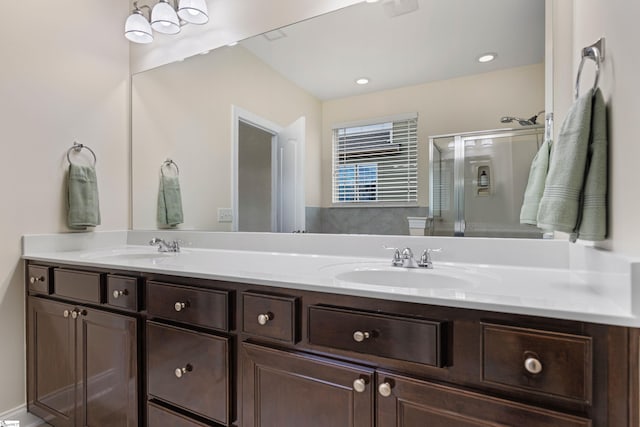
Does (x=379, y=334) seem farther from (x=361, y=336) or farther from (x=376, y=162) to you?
(x=376, y=162)

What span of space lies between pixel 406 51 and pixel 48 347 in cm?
213

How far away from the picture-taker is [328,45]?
158 cm

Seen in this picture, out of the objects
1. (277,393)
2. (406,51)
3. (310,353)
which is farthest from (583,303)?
(406,51)

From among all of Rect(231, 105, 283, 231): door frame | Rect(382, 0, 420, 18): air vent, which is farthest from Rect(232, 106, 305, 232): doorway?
Rect(382, 0, 420, 18): air vent

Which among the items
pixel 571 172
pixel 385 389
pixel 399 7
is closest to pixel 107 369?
pixel 385 389

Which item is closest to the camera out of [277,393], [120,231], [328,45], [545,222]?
[545,222]

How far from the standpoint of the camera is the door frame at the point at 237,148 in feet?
5.71

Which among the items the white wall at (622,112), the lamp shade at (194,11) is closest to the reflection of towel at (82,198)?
the lamp shade at (194,11)

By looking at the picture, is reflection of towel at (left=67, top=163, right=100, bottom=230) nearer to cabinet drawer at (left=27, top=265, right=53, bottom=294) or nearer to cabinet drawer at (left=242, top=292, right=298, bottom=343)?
cabinet drawer at (left=27, top=265, right=53, bottom=294)

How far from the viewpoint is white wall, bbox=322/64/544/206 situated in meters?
1.23

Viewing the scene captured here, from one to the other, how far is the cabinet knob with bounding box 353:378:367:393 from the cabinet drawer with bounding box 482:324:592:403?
0.89ft

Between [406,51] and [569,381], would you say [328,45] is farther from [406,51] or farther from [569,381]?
[569,381]

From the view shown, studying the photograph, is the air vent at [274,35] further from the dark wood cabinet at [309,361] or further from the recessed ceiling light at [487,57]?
the dark wood cabinet at [309,361]

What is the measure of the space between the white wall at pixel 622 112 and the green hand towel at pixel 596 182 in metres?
Answer: 0.01
